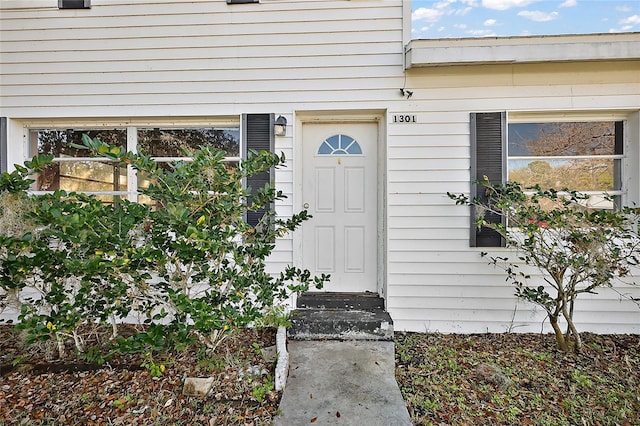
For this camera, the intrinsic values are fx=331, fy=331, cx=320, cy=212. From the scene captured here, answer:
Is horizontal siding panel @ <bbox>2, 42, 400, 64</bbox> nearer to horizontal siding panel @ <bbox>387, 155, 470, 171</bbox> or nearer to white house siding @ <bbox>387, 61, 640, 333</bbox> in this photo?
white house siding @ <bbox>387, 61, 640, 333</bbox>

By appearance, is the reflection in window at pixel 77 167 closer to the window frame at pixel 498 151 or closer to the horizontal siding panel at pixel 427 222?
the horizontal siding panel at pixel 427 222

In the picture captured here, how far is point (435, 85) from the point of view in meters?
3.50

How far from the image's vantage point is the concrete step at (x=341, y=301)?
11.5ft

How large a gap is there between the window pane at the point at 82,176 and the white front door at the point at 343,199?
2183 millimetres

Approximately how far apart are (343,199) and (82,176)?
3.03m

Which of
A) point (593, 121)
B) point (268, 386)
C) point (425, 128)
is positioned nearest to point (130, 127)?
point (268, 386)

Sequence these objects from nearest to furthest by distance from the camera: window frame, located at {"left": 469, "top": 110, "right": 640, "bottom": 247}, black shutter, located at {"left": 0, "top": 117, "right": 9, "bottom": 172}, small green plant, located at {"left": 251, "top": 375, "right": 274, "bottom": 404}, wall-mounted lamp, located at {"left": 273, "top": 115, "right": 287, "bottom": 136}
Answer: small green plant, located at {"left": 251, "top": 375, "right": 274, "bottom": 404}, window frame, located at {"left": 469, "top": 110, "right": 640, "bottom": 247}, wall-mounted lamp, located at {"left": 273, "top": 115, "right": 287, "bottom": 136}, black shutter, located at {"left": 0, "top": 117, "right": 9, "bottom": 172}

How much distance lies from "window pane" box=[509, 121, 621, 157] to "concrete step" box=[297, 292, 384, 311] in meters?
2.18

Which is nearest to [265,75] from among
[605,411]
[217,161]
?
[217,161]

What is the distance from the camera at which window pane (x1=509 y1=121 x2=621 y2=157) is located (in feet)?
11.6

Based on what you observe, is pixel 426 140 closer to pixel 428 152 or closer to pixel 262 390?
pixel 428 152

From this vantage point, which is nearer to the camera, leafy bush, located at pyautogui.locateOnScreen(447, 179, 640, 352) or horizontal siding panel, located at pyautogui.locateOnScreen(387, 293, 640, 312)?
leafy bush, located at pyautogui.locateOnScreen(447, 179, 640, 352)

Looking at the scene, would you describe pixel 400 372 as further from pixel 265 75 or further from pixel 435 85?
pixel 265 75

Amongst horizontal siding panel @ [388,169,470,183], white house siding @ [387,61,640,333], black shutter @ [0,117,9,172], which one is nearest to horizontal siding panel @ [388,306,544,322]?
white house siding @ [387,61,640,333]
